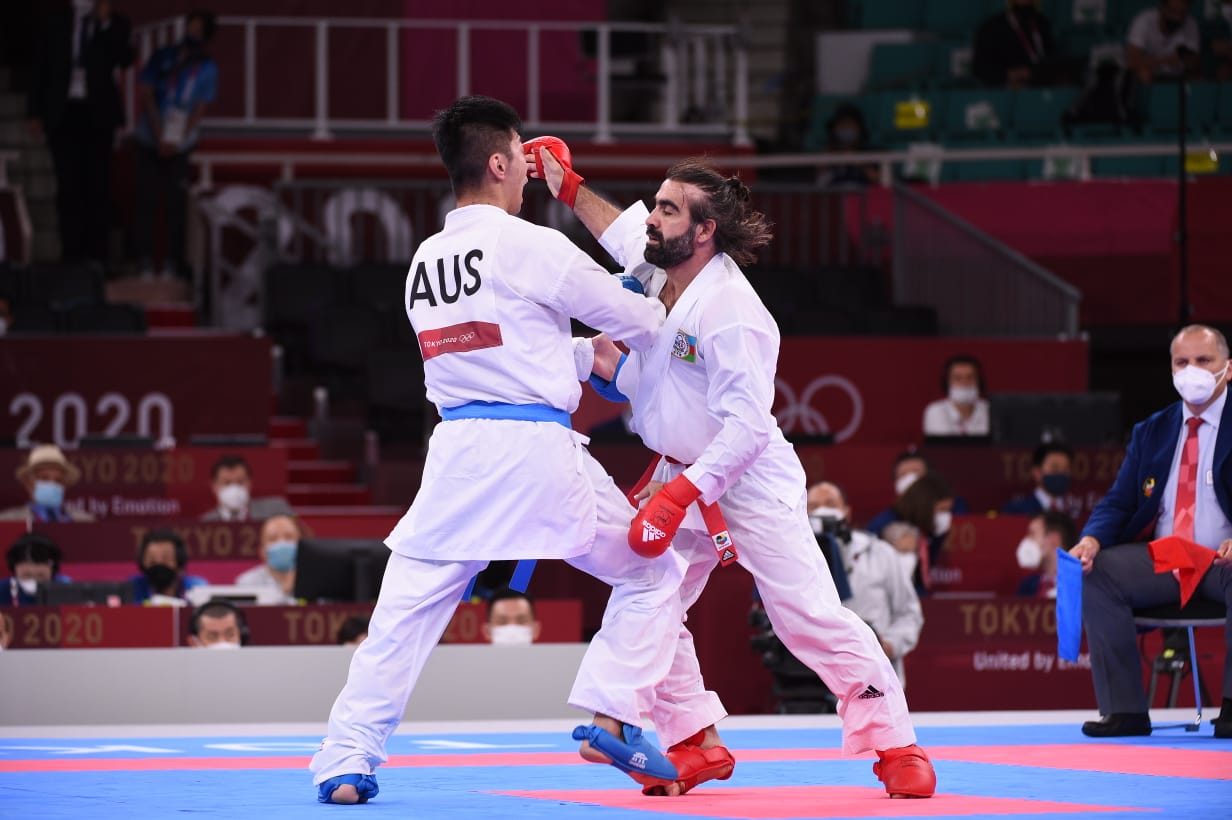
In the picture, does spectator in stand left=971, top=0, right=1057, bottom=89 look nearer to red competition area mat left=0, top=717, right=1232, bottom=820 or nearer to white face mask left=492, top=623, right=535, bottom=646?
white face mask left=492, top=623, right=535, bottom=646

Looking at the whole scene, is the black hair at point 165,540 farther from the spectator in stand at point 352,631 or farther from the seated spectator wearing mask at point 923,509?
the seated spectator wearing mask at point 923,509

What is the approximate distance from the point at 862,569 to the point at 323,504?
4242 millimetres

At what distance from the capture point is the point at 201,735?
6.54 m

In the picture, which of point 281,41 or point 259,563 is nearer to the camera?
point 259,563

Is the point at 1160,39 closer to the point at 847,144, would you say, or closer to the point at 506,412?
the point at 847,144

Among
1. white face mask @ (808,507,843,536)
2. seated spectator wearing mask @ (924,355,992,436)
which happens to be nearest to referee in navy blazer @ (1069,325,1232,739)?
white face mask @ (808,507,843,536)

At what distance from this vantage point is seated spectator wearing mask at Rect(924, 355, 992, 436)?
1146 centimetres

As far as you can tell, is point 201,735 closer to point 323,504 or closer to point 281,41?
point 323,504

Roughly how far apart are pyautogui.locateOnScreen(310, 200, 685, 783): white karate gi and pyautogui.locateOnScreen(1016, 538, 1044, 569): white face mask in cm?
543

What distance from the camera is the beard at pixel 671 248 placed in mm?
4742

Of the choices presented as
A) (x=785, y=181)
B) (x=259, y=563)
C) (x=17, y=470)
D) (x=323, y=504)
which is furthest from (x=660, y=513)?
(x=785, y=181)

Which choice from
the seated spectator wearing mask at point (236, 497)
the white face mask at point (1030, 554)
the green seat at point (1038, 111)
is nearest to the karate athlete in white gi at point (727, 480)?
the white face mask at point (1030, 554)

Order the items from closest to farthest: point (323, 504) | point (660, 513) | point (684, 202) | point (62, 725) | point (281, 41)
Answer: point (660, 513) < point (684, 202) < point (62, 725) < point (323, 504) < point (281, 41)

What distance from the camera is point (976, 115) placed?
50.7ft
